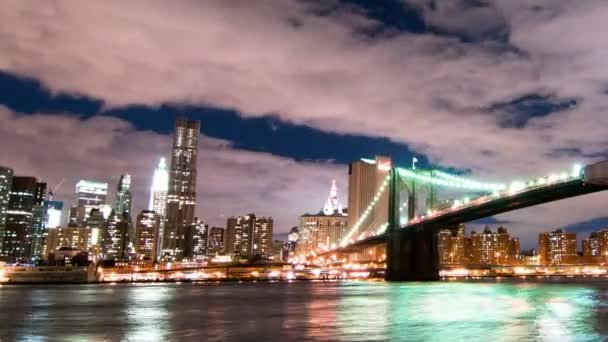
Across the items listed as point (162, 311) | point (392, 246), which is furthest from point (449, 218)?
point (162, 311)

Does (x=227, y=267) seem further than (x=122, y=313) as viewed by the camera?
Yes

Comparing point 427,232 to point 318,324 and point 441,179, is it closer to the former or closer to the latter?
point 441,179

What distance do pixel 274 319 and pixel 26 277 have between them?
85976 mm

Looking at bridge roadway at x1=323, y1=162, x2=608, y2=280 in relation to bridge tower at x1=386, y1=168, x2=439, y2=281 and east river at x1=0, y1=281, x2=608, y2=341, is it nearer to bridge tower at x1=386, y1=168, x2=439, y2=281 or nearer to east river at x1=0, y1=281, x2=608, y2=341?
bridge tower at x1=386, y1=168, x2=439, y2=281

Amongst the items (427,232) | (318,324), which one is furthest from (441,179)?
(318,324)

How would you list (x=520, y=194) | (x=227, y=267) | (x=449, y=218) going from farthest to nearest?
1. (x=227, y=267)
2. (x=449, y=218)
3. (x=520, y=194)

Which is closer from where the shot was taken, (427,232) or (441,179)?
(427,232)

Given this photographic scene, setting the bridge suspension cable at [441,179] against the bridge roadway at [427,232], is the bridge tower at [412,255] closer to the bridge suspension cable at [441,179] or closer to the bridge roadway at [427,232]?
the bridge roadway at [427,232]

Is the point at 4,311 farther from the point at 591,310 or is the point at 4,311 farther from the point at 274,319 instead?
the point at 591,310

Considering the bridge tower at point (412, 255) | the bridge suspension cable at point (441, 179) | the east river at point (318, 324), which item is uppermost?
the bridge suspension cable at point (441, 179)

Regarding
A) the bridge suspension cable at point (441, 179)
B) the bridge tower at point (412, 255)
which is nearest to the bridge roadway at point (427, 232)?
the bridge tower at point (412, 255)

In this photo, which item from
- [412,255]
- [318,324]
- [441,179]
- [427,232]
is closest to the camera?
[318,324]

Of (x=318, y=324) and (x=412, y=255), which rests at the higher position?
(x=412, y=255)

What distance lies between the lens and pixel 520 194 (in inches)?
2753
